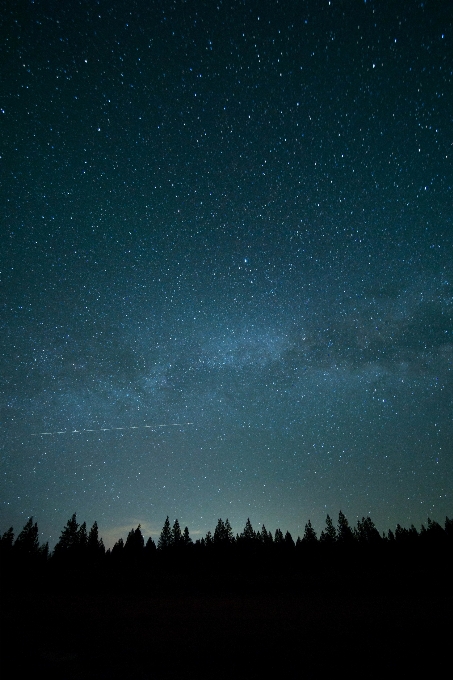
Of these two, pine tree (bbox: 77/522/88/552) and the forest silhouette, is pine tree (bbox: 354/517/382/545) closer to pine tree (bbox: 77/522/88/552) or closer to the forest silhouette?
the forest silhouette

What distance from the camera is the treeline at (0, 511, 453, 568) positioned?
2063 inches

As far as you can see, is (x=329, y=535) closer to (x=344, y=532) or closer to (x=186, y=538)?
(x=344, y=532)

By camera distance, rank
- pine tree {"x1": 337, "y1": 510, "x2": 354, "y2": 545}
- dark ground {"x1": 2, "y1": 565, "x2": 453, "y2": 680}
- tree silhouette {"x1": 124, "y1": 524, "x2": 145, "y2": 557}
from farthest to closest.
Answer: tree silhouette {"x1": 124, "y1": 524, "x2": 145, "y2": 557}
pine tree {"x1": 337, "y1": 510, "x2": 354, "y2": 545}
dark ground {"x1": 2, "y1": 565, "x2": 453, "y2": 680}

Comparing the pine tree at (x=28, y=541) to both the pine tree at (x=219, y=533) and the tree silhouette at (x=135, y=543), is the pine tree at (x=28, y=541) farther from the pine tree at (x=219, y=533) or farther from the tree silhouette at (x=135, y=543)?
the pine tree at (x=219, y=533)

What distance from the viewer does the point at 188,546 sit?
226 ft

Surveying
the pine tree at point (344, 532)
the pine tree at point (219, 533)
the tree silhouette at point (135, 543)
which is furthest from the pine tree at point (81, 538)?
the pine tree at point (344, 532)

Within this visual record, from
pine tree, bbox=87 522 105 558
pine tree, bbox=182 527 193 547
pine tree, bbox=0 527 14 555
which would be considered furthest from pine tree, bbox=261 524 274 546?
pine tree, bbox=0 527 14 555

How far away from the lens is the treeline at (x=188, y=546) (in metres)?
52.4

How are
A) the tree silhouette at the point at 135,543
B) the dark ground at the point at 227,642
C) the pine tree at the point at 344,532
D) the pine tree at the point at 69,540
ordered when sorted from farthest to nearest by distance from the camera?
the tree silhouette at the point at 135,543 < the pine tree at the point at 344,532 < the pine tree at the point at 69,540 < the dark ground at the point at 227,642

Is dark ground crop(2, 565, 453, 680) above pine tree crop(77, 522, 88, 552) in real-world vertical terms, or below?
below

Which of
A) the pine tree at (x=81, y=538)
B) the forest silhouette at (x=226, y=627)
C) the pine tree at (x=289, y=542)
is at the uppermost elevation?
the pine tree at (x=81, y=538)

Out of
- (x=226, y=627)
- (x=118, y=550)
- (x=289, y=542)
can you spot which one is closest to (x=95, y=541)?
(x=118, y=550)

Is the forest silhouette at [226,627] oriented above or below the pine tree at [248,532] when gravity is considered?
below

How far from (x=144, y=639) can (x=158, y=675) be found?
4.58 meters
